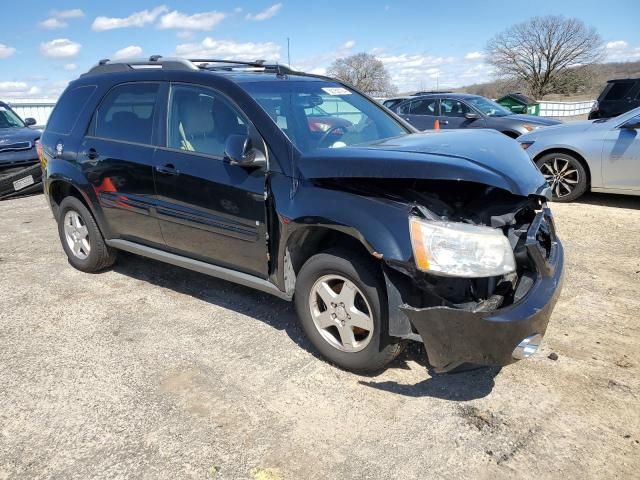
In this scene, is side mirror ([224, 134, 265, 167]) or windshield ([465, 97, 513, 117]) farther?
windshield ([465, 97, 513, 117])

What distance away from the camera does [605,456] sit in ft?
8.04

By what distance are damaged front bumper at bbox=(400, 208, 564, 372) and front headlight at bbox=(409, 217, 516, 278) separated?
0.18 m

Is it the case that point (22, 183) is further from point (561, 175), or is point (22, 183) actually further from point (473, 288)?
point (473, 288)

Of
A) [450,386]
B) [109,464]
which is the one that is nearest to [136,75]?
[109,464]

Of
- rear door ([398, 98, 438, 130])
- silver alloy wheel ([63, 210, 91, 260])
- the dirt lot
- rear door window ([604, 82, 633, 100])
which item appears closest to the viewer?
the dirt lot

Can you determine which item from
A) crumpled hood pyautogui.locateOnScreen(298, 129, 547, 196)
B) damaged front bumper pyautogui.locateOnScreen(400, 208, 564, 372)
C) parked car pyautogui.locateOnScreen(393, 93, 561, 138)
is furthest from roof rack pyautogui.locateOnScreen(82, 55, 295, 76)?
parked car pyautogui.locateOnScreen(393, 93, 561, 138)

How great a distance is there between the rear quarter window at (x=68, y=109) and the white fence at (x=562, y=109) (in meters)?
27.6

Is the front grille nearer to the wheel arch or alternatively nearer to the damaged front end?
the wheel arch

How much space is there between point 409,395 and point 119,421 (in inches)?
63.6

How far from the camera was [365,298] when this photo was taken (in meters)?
2.95

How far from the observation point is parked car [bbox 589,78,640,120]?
51.5ft

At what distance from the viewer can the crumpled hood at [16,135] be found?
9648 mm

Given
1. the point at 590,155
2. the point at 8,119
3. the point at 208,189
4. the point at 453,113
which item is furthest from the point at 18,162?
the point at 590,155

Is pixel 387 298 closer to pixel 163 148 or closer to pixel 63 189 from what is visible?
pixel 163 148
